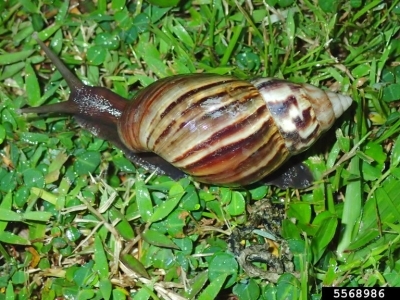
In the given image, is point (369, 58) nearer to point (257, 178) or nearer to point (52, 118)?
point (257, 178)

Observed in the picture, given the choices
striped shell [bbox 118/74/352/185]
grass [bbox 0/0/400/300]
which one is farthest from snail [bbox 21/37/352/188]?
grass [bbox 0/0/400/300]

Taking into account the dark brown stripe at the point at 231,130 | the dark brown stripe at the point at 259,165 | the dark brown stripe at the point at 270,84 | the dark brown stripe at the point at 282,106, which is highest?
the dark brown stripe at the point at 270,84

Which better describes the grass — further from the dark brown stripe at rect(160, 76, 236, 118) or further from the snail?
the dark brown stripe at rect(160, 76, 236, 118)

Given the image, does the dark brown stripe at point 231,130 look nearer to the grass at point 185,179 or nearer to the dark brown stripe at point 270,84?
the dark brown stripe at point 270,84

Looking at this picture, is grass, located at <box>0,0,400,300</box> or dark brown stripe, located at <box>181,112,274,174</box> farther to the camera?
grass, located at <box>0,0,400,300</box>

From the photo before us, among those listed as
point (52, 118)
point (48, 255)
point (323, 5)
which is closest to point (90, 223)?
point (48, 255)

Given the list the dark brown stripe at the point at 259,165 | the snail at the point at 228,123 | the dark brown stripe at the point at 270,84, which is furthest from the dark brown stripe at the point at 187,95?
the dark brown stripe at the point at 259,165
